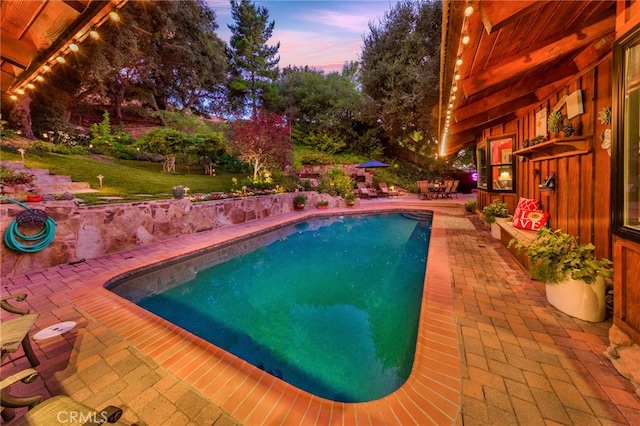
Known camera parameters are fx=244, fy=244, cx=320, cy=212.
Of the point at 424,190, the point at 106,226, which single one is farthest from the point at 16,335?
the point at 424,190

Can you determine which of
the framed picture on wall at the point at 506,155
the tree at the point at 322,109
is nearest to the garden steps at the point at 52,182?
the framed picture on wall at the point at 506,155

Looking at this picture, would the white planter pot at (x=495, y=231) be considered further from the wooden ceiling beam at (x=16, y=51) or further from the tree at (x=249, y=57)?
the tree at (x=249, y=57)

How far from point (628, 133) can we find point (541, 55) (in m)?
1.79

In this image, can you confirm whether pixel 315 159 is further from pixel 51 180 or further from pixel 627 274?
pixel 627 274

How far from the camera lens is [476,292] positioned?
131 inches

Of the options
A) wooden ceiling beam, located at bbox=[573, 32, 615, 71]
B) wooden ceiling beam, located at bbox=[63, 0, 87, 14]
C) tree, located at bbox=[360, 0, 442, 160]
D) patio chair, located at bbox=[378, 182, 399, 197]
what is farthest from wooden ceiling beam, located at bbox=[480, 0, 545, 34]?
patio chair, located at bbox=[378, 182, 399, 197]

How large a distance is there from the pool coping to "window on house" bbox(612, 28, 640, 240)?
5.83 feet

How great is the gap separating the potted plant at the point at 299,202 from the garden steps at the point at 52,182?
6.76 meters

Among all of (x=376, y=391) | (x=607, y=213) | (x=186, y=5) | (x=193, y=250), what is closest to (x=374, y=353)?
(x=376, y=391)

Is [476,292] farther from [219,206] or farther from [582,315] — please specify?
[219,206]

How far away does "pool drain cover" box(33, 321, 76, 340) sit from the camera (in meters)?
2.45

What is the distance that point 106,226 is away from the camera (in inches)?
205

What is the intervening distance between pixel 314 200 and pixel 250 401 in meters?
10.6

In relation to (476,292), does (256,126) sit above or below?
above
